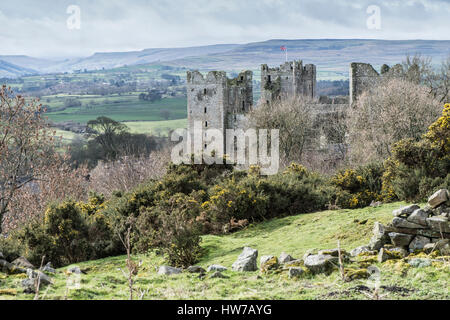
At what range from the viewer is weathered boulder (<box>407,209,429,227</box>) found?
1132cm

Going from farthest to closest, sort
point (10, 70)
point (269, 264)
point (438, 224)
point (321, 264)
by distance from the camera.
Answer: point (10, 70) → point (438, 224) → point (269, 264) → point (321, 264)

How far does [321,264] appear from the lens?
9625 mm

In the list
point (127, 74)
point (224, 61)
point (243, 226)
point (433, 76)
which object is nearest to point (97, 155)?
point (433, 76)

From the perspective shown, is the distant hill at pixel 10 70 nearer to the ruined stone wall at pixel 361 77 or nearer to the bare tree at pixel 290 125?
the ruined stone wall at pixel 361 77

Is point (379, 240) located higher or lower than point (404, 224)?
lower

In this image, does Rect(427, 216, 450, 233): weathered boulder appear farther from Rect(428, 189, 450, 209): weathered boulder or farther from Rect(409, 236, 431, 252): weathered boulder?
Rect(428, 189, 450, 209): weathered boulder

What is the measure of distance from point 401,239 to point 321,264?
8.49ft

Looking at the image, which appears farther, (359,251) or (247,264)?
(359,251)

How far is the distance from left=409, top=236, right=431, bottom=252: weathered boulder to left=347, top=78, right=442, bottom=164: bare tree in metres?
18.6

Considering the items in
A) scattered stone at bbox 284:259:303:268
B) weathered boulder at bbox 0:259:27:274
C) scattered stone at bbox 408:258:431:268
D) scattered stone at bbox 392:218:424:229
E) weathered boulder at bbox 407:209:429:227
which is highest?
weathered boulder at bbox 407:209:429:227

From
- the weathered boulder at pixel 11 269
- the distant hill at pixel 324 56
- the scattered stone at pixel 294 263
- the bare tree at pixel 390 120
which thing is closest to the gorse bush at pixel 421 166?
the scattered stone at pixel 294 263

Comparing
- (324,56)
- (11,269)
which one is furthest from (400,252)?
(324,56)

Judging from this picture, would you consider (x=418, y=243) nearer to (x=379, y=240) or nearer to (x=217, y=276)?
(x=379, y=240)

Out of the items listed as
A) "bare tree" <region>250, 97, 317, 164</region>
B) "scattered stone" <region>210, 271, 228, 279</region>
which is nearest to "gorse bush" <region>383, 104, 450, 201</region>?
"scattered stone" <region>210, 271, 228, 279</region>
